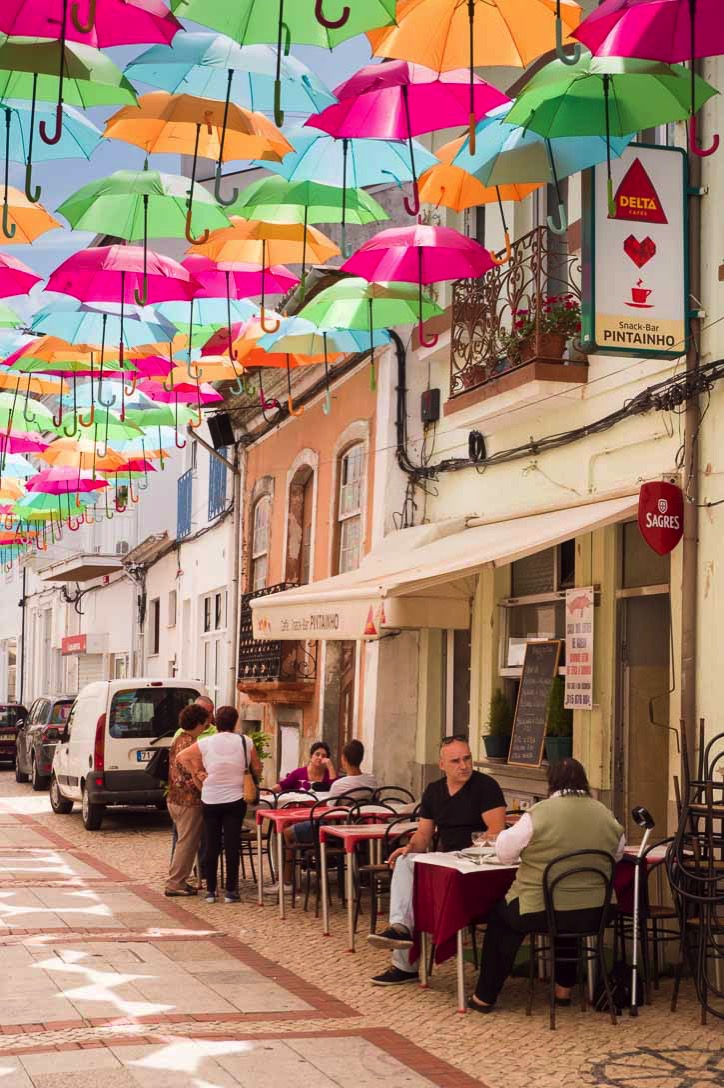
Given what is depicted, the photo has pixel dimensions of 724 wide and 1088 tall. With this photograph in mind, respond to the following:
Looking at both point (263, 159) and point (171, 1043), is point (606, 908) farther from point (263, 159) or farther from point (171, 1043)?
point (263, 159)

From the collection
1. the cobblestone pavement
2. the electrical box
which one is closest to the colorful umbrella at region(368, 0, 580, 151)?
the cobblestone pavement

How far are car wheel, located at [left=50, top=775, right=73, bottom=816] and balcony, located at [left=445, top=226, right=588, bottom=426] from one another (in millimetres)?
10606

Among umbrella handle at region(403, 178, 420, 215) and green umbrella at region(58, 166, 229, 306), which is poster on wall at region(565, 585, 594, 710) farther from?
green umbrella at region(58, 166, 229, 306)

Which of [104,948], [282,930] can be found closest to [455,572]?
[282,930]

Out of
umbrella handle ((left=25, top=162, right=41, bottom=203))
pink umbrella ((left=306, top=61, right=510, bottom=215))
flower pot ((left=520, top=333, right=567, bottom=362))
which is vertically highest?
pink umbrella ((left=306, top=61, right=510, bottom=215))

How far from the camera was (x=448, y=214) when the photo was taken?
51.7 ft

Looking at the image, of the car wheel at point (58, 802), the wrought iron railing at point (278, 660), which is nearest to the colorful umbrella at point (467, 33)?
the wrought iron railing at point (278, 660)

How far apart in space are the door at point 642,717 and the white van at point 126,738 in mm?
8715

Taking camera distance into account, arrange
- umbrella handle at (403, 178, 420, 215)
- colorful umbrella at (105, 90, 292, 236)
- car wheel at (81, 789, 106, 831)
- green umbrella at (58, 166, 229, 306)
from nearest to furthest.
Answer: umbrella handle at (403, 178, 420, 215), colorful umbrella at (105, 90, 292, 236), green umbrella at (58, 166, 229, 306), car wheel at (81, 789, 106, 831)

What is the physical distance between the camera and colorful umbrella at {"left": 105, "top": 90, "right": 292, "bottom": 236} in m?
9.66

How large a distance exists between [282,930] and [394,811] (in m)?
1.28

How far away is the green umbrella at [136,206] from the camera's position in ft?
35.7

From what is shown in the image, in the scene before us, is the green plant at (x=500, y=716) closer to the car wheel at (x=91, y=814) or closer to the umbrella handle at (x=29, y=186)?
the umbrella handle at (x=29, y=186)

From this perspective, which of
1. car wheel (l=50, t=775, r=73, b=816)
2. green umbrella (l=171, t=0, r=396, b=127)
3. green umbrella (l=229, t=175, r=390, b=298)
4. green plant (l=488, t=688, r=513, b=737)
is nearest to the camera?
green umbrella (l=171, t=0, r=396, b=127)
